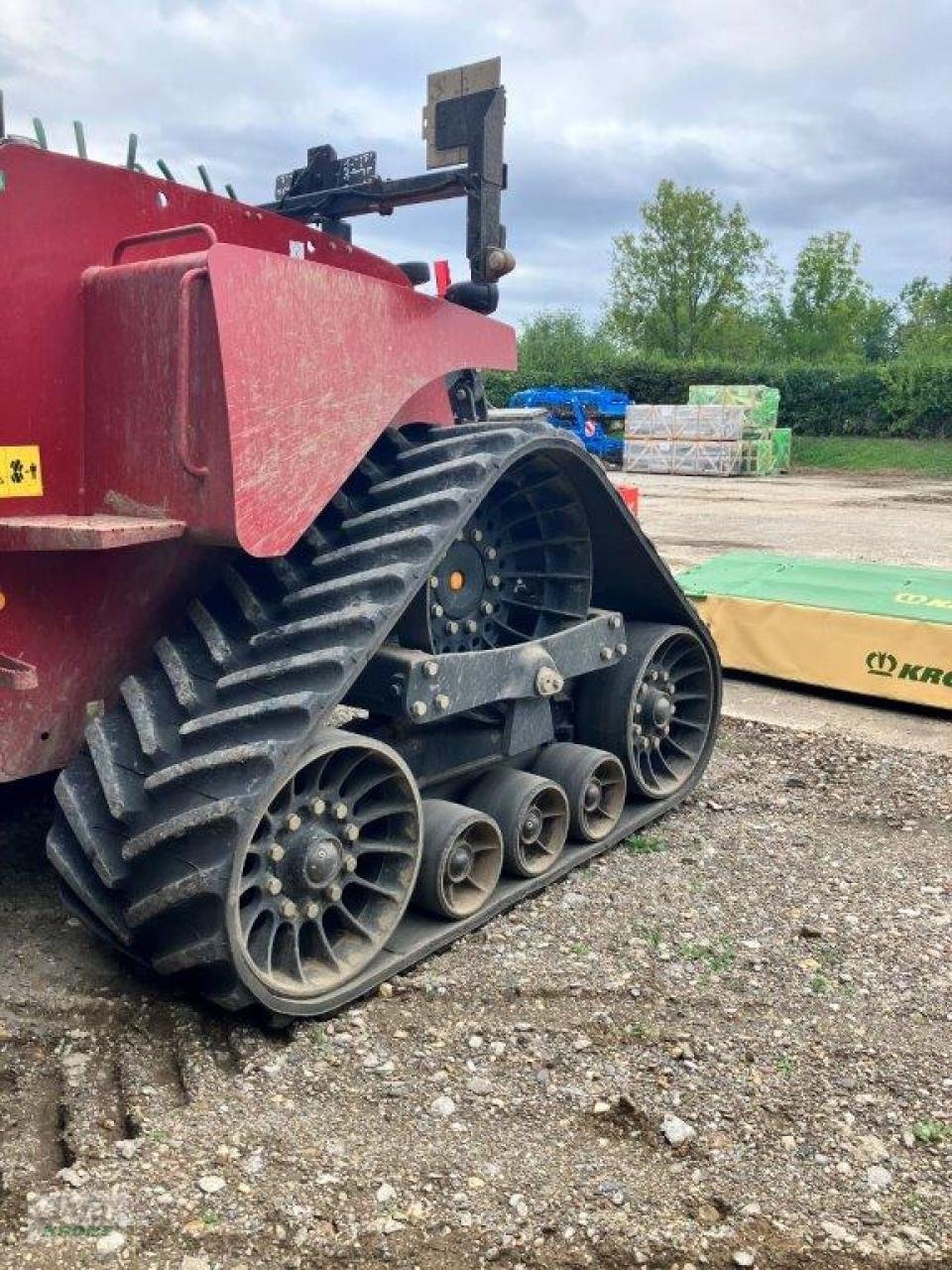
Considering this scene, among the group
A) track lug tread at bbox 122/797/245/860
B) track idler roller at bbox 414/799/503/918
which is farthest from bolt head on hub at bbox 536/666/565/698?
track lug tread at bbox 122/797/245/860

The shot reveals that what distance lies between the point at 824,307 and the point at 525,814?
187ft

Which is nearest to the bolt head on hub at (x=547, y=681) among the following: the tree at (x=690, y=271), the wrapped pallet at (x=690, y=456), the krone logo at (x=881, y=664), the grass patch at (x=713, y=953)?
the grass patch at (x=713, y=953)

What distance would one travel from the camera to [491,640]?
3.98 m

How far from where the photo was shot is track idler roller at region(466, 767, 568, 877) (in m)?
3.89

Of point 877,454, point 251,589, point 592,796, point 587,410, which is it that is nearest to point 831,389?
point 877,454

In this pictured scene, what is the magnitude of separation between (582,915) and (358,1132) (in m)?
1.33

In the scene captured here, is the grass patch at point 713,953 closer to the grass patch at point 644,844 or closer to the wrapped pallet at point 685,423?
the grass patch at point 644,844

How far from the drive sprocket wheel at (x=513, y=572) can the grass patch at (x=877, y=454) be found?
25988 mm

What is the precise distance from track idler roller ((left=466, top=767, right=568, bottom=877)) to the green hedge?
A: 3204cm

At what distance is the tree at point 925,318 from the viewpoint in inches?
2216

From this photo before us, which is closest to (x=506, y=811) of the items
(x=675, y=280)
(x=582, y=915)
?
(x=582, y=915)

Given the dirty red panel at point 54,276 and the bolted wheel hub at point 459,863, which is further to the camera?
the bolted wheel hub at point 459,863

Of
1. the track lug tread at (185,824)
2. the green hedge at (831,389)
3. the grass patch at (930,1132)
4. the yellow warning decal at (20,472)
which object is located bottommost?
the grass patch at (930,1132)

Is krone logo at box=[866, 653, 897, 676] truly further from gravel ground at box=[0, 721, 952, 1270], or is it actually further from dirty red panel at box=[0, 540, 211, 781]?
dirty red panel at box=[0, 540, 211, 781]
